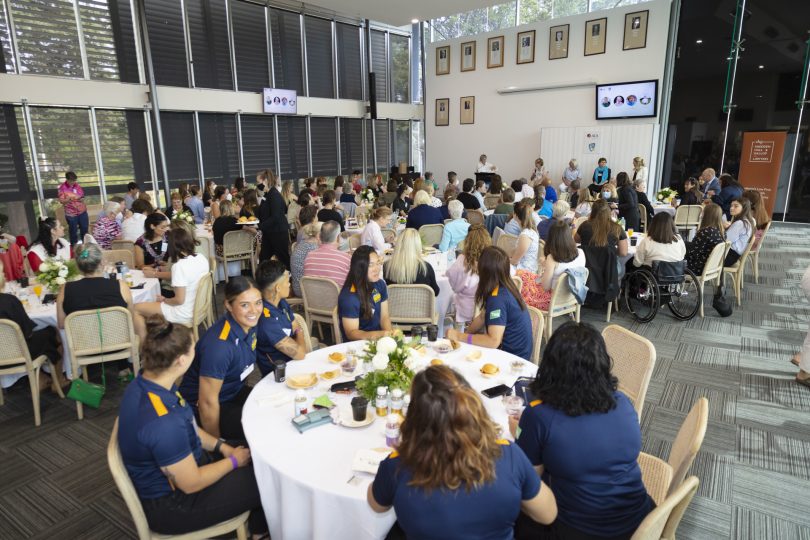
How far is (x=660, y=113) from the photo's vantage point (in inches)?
502

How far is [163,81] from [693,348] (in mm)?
11470

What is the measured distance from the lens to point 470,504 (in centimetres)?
148

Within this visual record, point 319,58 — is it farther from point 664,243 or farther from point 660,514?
point 660,514

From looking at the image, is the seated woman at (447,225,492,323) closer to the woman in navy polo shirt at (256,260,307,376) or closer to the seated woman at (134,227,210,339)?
the woman in navy polo shirt at (256,260,307,376)

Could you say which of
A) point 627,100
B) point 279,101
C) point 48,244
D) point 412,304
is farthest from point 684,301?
point 279,101

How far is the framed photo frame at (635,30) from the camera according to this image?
12.4 m

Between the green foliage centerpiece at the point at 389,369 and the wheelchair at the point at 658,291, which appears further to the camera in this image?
the wheelchair at the point at 658,291

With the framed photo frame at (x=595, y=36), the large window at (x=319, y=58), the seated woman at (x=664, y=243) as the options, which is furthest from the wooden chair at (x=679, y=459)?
the large window at (x=319, y=58)

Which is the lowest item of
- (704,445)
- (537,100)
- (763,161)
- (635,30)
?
(704,445)

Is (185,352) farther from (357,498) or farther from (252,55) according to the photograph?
(252,55)

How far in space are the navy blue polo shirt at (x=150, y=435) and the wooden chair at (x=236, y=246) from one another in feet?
17.9

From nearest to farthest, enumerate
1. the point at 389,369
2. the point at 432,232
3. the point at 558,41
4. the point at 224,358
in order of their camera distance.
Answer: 1. the point at 389,369
2. the point at 224,358
3. the point at 432,232
4. the point at 558,41

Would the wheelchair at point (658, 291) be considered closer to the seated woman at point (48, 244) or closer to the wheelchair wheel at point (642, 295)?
the wheelchair wheel at point (642, 295)

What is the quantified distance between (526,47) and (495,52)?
1.04 meters
